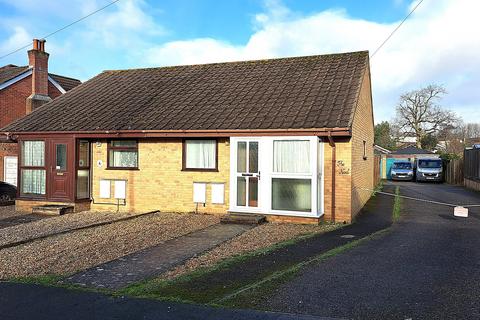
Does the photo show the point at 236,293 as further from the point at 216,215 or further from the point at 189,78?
the point at 189,78

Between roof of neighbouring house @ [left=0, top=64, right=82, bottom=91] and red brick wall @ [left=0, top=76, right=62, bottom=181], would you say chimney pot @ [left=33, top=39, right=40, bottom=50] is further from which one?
red brick wall @ [left=0, top=76, right=62, bottom=181]

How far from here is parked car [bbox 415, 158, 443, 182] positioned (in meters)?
31.1

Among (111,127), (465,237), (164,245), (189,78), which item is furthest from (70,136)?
(465,237)

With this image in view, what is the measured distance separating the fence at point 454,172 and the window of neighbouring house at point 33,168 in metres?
25.0

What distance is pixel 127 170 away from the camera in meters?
13.9

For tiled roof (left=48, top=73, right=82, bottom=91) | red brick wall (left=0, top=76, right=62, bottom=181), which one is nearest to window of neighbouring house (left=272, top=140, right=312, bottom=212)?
red brick wall (left=0, top=76, right=62, bottom=181)

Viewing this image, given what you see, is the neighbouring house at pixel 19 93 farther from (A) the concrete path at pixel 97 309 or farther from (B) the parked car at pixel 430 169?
(B) the parked car at pixel 430 169

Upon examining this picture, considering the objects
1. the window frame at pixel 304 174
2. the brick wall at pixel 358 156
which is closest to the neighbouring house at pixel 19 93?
the window frame at pixel 304 174

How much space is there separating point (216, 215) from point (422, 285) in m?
7.59

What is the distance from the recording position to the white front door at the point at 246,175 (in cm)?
1180

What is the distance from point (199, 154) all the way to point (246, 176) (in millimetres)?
2008

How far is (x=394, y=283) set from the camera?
589 centimetres

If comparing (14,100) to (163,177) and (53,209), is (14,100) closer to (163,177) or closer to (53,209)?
(53,209)

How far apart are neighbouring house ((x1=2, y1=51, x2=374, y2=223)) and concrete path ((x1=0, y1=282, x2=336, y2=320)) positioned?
6.62 meters
